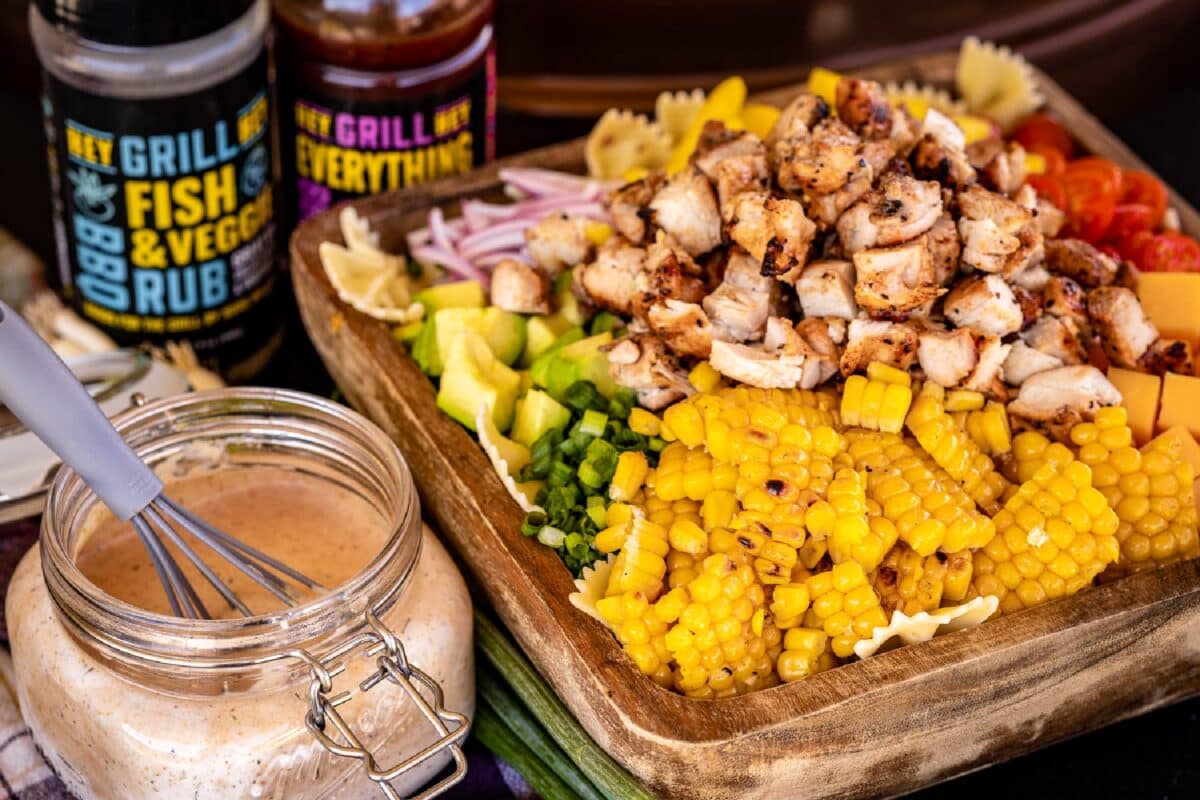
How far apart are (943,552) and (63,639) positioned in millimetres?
779

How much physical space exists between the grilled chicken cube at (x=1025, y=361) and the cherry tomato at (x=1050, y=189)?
0.29 meters

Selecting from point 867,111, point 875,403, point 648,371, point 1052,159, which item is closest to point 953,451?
point 875,403

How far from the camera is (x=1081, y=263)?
157cm

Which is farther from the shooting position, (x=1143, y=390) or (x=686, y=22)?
(x=686, y=22)

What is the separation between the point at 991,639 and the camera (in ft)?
4.14

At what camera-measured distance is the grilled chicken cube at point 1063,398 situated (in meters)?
1.42

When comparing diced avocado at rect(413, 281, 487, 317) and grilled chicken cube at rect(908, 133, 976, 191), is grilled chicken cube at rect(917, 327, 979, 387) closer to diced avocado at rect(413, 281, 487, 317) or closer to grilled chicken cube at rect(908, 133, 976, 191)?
grilled chicken cube at rect(908, 133, 976, 191)

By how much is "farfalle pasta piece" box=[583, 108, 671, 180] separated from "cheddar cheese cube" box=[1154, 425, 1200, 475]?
27.5 inches

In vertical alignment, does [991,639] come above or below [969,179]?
below

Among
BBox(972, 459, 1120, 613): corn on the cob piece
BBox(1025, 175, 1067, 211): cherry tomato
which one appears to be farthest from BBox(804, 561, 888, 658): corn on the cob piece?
BBox(1025, 175, 1067, 211): cherry tomato

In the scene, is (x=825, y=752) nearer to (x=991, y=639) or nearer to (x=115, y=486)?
(x=991, y=639)

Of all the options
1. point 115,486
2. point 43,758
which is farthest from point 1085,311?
point 43,758

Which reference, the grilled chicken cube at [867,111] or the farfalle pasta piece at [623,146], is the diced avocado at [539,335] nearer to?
the farfalle pasta piece at [623,146]

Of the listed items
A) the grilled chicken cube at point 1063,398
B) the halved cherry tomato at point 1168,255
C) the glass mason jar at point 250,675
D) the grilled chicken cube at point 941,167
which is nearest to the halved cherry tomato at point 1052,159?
the halved cherry tomato at point 1168,255
